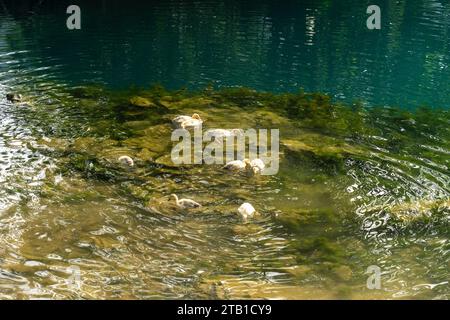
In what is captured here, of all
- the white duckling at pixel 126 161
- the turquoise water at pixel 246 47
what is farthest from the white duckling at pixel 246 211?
the turquoise water at pixel 246 47

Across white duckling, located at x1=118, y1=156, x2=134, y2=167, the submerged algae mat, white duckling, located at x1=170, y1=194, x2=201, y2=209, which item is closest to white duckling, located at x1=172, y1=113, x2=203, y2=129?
the submerged algae mat

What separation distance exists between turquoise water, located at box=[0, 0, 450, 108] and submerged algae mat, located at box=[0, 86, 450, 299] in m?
6.27

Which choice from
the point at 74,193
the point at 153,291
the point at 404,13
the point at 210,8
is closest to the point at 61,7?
the point at 210,8

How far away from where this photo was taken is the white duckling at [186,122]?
19234 millimetres

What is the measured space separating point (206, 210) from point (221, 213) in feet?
1.36

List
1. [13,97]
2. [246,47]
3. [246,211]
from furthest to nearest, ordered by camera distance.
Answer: [246,47], [13,97], [246,211]

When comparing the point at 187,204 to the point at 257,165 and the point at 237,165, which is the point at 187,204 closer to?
the point at 237,165

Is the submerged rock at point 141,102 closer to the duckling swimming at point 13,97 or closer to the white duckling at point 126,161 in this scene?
the duckling swimming at point 13,97

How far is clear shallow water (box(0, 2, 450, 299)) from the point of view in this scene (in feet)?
36.7

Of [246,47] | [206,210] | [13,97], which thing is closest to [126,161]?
[206,210]

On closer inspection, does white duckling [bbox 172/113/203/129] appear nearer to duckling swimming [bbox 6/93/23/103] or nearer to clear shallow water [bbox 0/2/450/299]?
clear shallow water [bbox 0/2/450/299]

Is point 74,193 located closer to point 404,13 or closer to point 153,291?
point 153,291

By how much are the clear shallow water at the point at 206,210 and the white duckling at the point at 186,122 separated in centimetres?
61

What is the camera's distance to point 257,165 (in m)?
15.8
